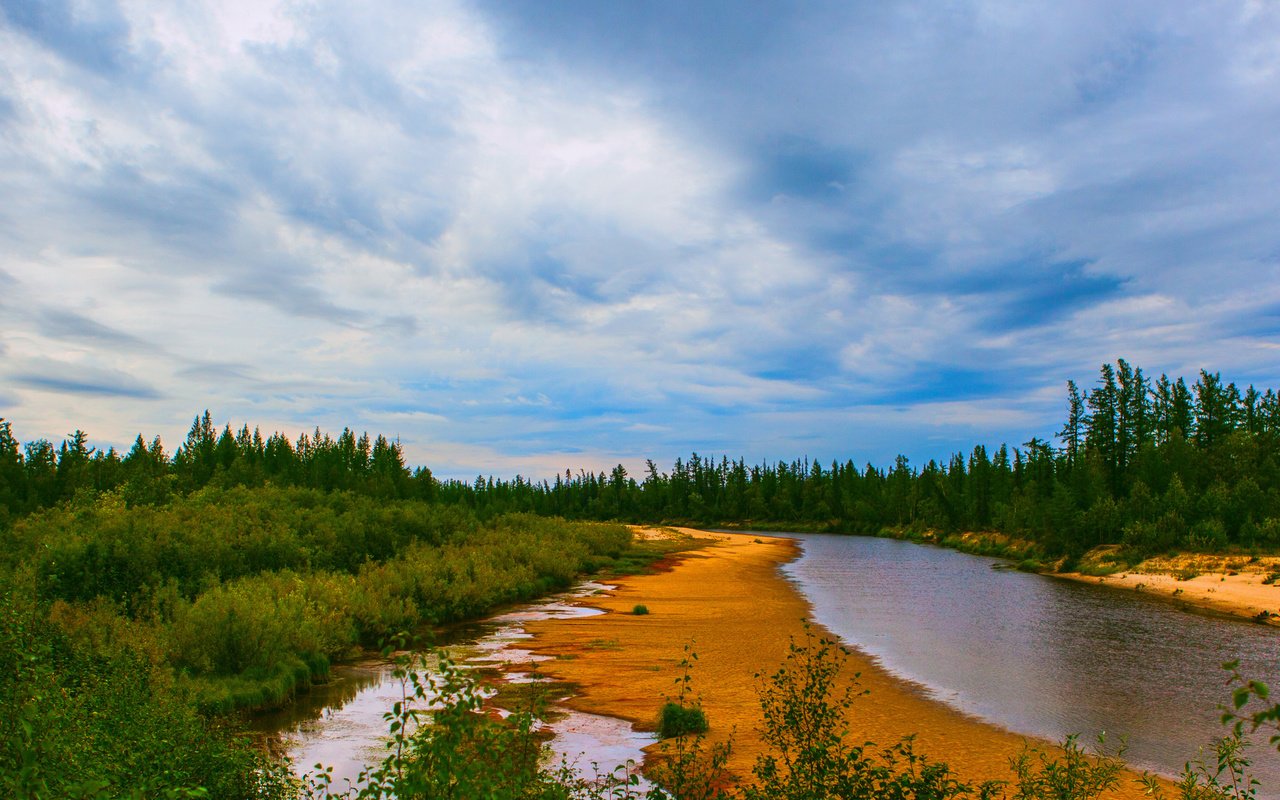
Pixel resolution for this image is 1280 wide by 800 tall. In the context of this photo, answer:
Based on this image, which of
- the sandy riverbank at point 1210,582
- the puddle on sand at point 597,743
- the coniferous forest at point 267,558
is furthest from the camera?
the sandy riverbank at point 1210,582

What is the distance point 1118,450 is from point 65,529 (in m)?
102

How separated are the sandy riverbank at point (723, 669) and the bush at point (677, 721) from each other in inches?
17.9

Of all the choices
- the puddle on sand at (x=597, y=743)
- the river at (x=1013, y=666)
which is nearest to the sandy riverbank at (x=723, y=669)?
the puddle on sand at (x=597, y=743)

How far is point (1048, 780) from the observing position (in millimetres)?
9398

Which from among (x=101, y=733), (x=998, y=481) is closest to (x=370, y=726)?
(x=101, y=733)

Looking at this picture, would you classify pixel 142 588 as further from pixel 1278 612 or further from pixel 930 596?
pixel 1278 612

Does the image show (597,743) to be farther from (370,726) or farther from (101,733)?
(101,733)

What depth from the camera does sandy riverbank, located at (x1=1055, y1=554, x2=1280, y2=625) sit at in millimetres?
36625

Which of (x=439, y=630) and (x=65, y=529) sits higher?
(x=65, y=529)

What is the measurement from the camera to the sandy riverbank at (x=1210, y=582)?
3662 cm

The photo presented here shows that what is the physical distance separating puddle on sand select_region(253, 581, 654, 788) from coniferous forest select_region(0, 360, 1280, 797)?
106cm

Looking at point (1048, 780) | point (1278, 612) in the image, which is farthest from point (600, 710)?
point (1278, 612)

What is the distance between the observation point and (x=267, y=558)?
30.9 meters

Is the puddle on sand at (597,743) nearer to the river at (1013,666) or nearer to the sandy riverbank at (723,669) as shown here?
the river at (1013,666)
